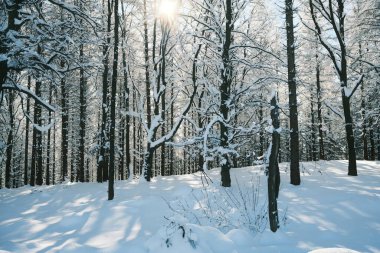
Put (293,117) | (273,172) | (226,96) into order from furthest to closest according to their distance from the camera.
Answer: (226,96), (293,117), (273,172)

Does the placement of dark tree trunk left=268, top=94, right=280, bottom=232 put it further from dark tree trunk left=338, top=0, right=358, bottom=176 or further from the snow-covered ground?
dark tree trunk left=338, top=0, right=358, bottom=176

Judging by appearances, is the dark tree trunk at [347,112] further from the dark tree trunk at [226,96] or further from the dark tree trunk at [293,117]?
the dark tree trunk at [226,96]

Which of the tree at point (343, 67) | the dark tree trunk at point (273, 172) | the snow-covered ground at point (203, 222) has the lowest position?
the snow-covered ground at point (203, 222)

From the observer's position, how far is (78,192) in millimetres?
15930

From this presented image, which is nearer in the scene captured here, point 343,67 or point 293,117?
point 293,117

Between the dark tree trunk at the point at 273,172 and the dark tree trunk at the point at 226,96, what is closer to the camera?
the dark tree trunk at the point at 273,172

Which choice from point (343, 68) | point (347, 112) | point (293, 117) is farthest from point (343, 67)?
point (293, 117)

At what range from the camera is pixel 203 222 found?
314 inches

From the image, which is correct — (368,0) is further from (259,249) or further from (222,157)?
(259,249)

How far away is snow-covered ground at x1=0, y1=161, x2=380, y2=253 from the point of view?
582 centimetres

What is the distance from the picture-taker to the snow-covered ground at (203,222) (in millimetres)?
5824

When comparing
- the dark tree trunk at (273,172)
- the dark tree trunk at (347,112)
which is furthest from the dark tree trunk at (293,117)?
the dark tree trunk at (273,172)

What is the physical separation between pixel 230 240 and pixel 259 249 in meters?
0.51

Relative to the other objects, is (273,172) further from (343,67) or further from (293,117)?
(343,67)
